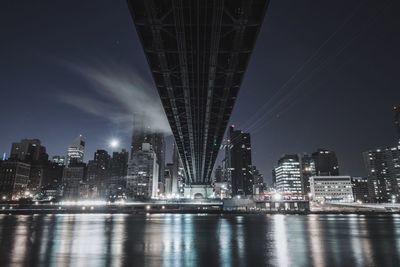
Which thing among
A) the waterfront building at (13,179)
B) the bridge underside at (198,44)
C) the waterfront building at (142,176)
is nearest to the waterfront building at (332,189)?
the waterfront building at (142,176)

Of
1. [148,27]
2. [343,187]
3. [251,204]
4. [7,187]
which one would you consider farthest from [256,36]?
[7,187]

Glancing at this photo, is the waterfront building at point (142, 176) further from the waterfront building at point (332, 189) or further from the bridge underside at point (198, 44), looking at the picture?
the bridge underside at point (198, 44)

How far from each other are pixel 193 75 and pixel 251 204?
69.8 metres

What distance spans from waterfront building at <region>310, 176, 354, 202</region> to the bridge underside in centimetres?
14680

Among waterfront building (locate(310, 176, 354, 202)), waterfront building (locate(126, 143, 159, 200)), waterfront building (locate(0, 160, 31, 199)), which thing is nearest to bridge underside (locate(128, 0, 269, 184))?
waterfront building (locate(126, 143, 159, 200))

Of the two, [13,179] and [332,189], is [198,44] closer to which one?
[332,189]

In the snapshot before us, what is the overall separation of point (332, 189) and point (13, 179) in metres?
191

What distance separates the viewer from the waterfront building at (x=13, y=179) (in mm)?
156375

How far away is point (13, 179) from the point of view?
16075 centimetres

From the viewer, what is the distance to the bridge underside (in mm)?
20906

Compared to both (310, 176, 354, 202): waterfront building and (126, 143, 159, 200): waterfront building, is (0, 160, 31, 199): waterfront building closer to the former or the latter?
(126, 143, 159, 200): waterfront building

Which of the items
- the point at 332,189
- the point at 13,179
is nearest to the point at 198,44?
the point at 332,189

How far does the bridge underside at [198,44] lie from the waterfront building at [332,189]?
147 metres

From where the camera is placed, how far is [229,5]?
21.1 metres
